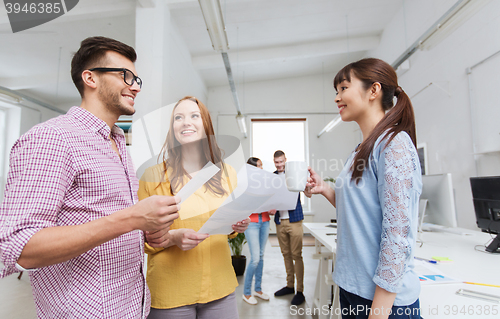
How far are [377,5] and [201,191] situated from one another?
18.2 ft

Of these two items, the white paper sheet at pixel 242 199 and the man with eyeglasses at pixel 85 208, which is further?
the white paper sheet at pixel 242 199

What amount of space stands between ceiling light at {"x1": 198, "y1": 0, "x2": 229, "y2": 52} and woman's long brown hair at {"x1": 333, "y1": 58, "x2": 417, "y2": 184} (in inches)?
63.2

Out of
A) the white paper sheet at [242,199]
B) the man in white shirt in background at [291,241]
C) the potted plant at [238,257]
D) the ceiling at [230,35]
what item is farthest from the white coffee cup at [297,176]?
the ceiling at [230,35]

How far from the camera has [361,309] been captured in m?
0.82

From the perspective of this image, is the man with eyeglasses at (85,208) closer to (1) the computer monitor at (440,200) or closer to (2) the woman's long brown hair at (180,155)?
(2) the woman's long brown hair at (180,155)

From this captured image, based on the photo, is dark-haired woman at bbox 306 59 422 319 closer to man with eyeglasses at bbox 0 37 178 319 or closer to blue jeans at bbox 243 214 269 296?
man with eyeglasses at bbox 0 37 178 319

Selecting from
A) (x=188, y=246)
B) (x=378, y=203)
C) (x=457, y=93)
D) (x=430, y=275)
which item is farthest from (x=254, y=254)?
(x=457, y=93)

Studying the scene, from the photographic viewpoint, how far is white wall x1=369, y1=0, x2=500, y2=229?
339cm

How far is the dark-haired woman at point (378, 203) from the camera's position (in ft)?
2.40

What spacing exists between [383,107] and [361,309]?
2.21 ft

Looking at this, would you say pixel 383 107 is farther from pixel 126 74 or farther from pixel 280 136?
pixel 280 136

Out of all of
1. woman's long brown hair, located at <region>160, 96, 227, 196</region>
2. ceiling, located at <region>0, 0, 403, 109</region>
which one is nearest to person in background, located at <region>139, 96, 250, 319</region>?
woman's long brown hair, located at <region>160, 96, 227, 196</region>

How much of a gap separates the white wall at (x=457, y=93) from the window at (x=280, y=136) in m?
3.05

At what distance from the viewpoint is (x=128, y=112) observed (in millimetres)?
844
